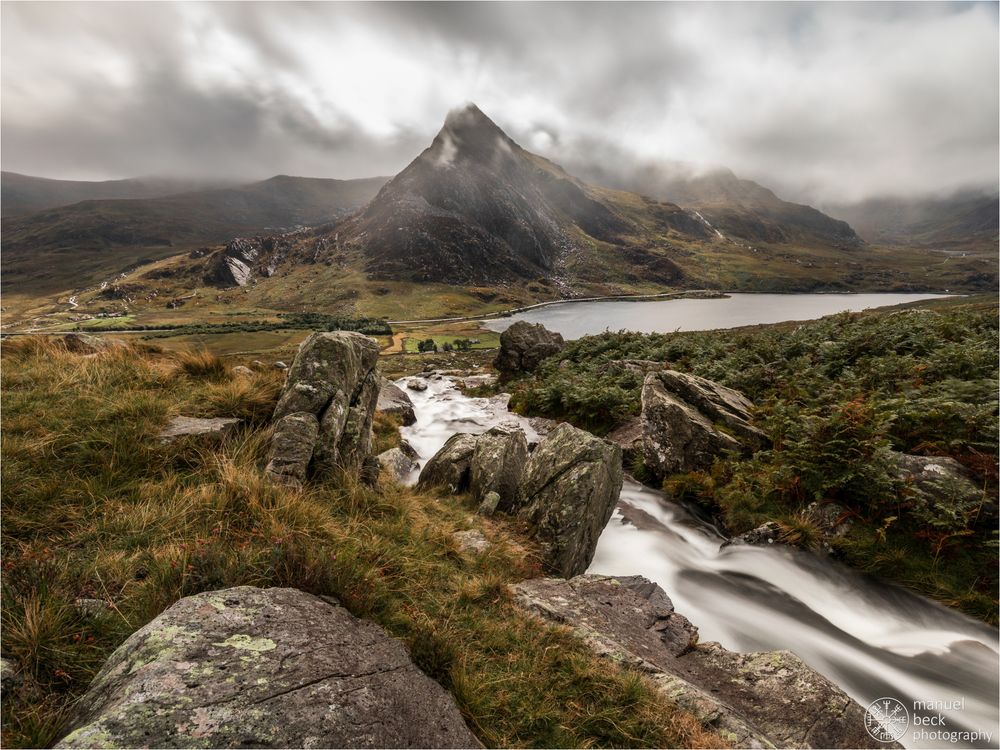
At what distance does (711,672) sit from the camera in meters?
6.15

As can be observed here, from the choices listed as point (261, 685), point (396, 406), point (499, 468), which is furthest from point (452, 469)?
point (396, 406)

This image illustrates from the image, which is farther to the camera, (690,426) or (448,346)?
(448,346)

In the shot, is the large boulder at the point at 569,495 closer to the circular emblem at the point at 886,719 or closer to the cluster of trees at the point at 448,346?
the circular emblem at the point at 886,719

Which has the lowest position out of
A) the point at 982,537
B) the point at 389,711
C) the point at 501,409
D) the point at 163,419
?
the point at 501,409

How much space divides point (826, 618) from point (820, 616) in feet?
0.33

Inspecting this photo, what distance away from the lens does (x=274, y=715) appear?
112 inches

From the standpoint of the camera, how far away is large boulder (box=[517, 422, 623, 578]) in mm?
9141

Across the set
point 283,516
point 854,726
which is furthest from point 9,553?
point 854,726

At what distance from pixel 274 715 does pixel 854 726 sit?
6.88m

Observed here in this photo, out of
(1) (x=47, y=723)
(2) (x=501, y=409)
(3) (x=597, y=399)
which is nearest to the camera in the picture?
(1) (x=47, y=723)

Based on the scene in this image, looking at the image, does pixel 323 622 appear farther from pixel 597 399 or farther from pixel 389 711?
pixel 597 399

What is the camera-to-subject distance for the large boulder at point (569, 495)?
9141mm

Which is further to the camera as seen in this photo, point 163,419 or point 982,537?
point 982,537

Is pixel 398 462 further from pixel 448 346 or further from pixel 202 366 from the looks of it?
pixel 448 346
